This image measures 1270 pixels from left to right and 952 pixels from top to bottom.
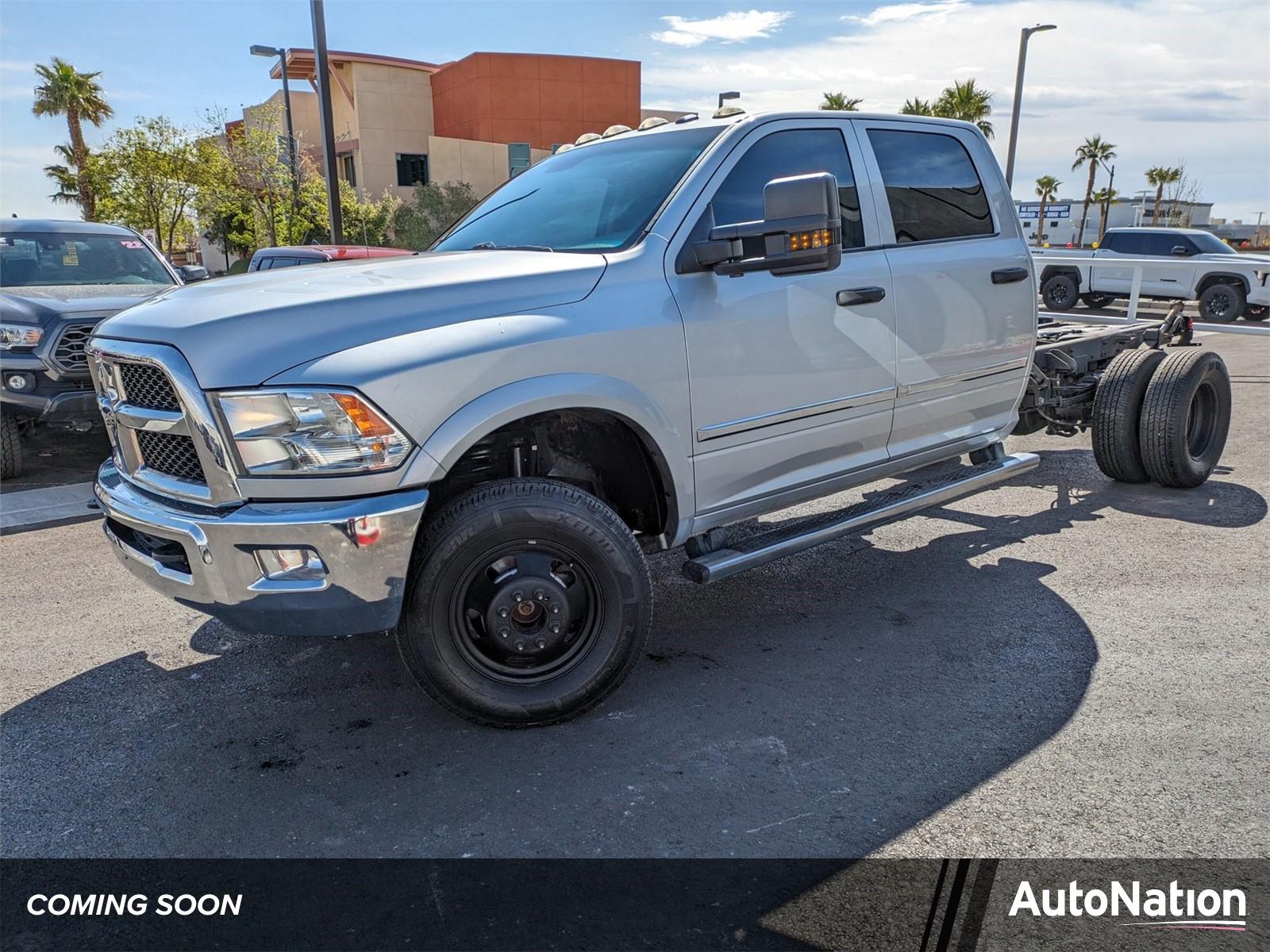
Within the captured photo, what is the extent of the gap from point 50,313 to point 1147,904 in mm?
7655

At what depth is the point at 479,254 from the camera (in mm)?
3738

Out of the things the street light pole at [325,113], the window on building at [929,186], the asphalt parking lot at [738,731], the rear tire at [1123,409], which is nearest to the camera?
the asphalt parking lot at [738,731]

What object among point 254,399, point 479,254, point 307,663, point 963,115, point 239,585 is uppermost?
point 963,115

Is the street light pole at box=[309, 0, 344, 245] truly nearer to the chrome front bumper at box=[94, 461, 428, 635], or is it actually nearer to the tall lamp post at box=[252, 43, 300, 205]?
the tall lamp post at box=[252, 43, 300, 205]

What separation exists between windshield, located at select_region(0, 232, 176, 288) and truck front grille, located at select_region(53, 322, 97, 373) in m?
1.31

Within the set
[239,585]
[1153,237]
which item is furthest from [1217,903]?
[1153,237]

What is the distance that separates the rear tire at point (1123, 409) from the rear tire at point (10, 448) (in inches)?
308

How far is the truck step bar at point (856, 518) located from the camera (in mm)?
3637

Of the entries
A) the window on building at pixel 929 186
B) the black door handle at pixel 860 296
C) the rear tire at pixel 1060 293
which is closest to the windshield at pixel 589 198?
the black door handle at pixel 860 296

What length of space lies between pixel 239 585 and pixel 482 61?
126 ft

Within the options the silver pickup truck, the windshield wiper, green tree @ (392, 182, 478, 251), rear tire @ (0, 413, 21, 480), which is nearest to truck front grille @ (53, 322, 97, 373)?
rear tire @ (0, 413, 21, 480)

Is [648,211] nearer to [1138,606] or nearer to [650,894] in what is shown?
[650,894]

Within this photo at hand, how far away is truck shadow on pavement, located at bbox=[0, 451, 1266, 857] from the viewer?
277 cm

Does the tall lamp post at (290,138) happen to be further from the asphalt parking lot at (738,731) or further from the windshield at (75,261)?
the asphalt parking lot at (738,731)
